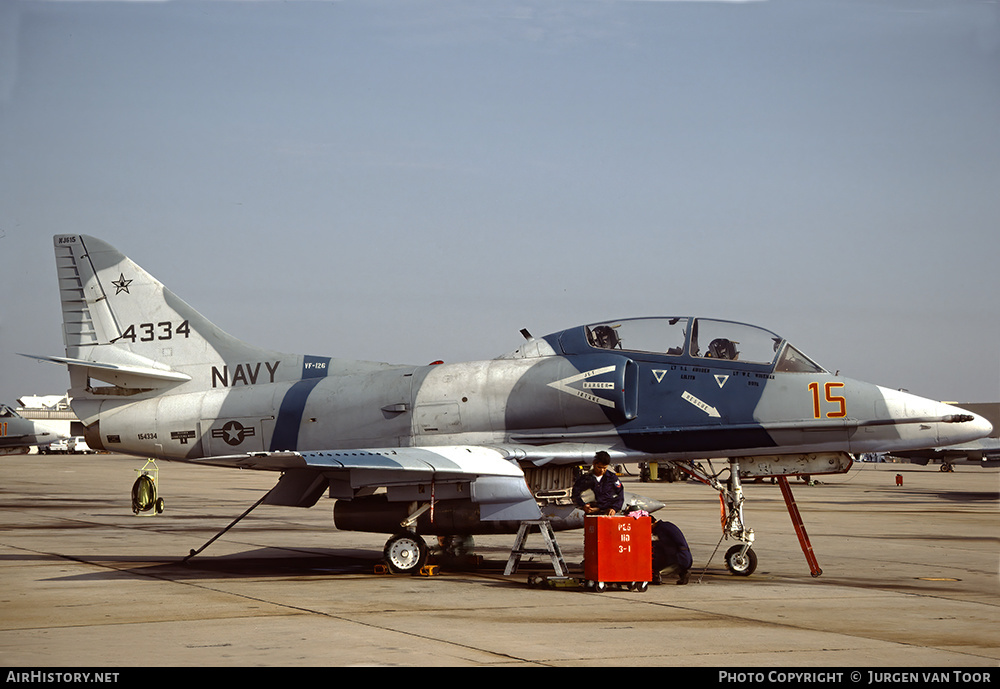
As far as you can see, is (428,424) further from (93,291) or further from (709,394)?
(93,291)

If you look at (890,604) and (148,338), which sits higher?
(148,338)

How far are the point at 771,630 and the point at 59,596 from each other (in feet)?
25.0

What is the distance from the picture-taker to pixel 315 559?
53.1ft

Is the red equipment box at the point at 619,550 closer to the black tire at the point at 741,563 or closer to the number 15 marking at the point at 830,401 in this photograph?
the black tire at the point at 741,563

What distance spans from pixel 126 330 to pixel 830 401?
1098 centimetres

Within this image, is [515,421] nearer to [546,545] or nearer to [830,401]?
[546,545]

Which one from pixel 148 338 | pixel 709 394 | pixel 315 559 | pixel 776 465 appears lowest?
pixel 315 559

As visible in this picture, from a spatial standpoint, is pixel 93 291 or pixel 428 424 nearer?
pixel 428 424

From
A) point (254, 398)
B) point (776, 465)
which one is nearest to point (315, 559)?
point (254, 398)

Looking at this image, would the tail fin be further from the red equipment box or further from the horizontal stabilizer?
the red equipment box

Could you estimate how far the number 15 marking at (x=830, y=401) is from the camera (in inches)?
525

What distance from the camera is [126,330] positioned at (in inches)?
662

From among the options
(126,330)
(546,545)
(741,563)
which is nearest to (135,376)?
(126,330)

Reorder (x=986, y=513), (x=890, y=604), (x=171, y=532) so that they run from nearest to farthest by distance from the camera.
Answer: (x=890, y=604), (x=171, y=532), (x=986, y=513)
